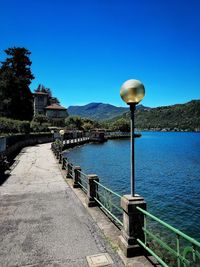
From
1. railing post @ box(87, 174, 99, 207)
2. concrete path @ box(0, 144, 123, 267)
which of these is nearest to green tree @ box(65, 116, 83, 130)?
concrete path @ box(0, 144, 123, 267)

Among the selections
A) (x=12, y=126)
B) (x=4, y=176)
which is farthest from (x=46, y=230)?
(x=12, y=126)

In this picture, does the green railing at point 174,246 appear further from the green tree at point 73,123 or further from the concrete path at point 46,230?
the green tree at point 73,123

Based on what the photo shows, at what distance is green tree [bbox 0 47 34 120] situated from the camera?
178ft

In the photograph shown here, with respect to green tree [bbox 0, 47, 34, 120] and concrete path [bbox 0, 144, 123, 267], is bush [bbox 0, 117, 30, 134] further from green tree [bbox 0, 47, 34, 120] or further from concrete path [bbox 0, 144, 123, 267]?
concrete path [bbox 0, 144, 123, 267]

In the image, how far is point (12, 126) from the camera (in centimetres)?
4212

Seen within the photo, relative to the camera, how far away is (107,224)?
7.91 meters

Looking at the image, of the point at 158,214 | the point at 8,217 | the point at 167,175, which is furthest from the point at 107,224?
the point at 167,175

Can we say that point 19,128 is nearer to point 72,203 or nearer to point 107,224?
point 72,203

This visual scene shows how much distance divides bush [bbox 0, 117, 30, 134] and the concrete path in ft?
86.7

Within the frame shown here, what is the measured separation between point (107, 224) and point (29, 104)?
54.0 metres

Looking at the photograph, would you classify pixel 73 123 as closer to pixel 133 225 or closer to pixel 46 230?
pixel 46 230

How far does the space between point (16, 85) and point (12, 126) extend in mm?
16214

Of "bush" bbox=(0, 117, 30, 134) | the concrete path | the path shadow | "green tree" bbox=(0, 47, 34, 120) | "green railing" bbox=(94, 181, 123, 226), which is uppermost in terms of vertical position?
"green tree" bbox=(0, 47, 34, 120)

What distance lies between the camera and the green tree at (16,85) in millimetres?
54188
